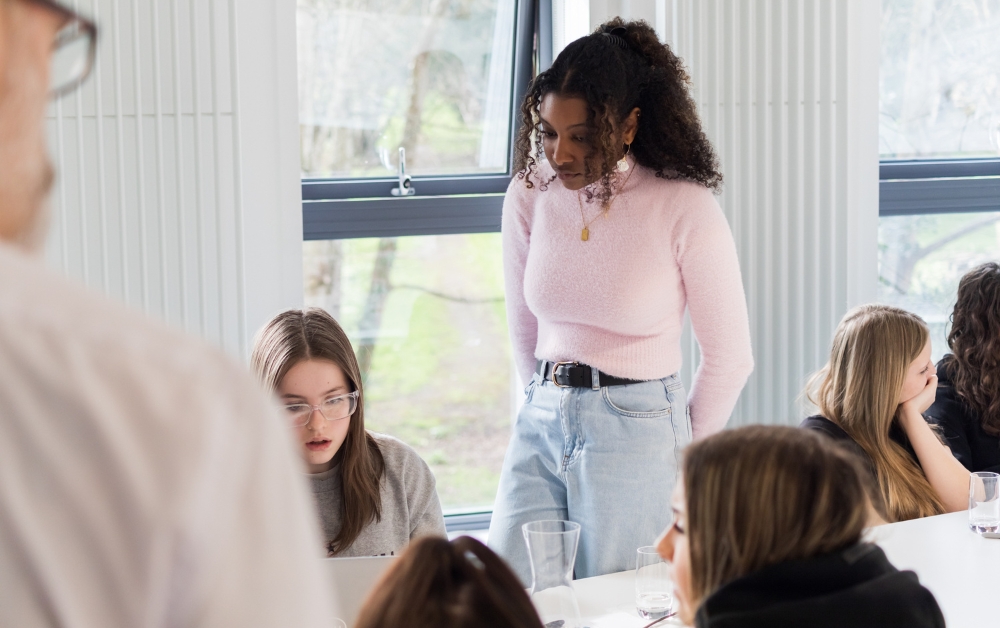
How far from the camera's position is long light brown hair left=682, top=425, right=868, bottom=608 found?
3.52 feet

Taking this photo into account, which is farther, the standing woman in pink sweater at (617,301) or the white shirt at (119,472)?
the standing woman in pink sweater at (617,301)

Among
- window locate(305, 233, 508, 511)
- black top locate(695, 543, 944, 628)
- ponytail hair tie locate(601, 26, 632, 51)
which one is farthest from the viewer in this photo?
window locate(305, 233, 508, 511)

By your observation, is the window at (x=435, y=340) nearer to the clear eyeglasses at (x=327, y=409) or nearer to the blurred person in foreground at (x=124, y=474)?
the clear eyeglasses at (x=327, y=409)

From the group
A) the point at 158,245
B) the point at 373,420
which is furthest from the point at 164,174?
the point at 373,420

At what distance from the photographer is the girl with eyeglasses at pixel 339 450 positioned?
6.43ft

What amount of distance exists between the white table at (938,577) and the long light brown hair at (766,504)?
14.7 inches

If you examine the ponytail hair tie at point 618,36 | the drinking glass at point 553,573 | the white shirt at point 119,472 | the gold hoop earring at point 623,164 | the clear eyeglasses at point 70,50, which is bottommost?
the drinking glass at point 553,573

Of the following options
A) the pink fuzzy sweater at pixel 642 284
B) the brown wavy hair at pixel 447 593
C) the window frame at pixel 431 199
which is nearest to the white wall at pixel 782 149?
the window frame at pixel 431 199

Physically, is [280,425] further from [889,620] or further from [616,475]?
[616,475]

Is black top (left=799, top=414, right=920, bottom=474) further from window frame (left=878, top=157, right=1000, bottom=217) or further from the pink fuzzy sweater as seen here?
window frame (left=878, top=157, right=1000, bottom=217)

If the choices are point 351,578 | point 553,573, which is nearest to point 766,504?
point 553,573

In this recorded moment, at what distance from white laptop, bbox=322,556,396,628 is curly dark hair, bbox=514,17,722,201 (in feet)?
3.14

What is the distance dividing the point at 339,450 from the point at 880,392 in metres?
1.25

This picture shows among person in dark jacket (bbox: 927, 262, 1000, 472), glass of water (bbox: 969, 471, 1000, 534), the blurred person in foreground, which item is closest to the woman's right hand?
person in dark jacket (bbox: 927, 262, 1000, 472)
